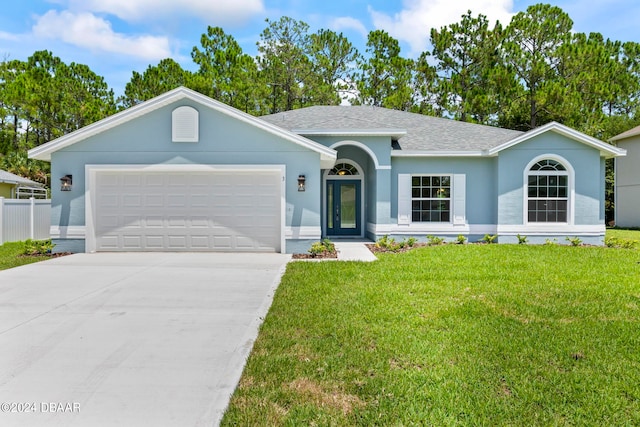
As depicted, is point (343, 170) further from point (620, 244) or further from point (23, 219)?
point (23, 219)

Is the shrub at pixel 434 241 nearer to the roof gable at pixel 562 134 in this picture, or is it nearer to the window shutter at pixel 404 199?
the window shutter at pixel 404 199

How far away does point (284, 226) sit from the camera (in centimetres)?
1106

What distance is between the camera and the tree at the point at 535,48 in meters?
23.8

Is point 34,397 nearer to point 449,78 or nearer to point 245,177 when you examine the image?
point 245,177

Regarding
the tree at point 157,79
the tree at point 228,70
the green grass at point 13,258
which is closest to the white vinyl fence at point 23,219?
the green grass at point 13,258

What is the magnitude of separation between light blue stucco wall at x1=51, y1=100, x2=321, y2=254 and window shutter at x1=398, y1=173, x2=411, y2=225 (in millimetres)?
3734

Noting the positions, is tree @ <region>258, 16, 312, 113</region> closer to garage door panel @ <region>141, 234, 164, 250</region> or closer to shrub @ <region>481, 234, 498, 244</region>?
shrub @ <region>481, 234, 498, 244</region>

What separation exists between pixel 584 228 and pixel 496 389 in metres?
12.1

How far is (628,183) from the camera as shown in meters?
22.8

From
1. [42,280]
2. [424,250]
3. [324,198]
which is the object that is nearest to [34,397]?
[42,280]

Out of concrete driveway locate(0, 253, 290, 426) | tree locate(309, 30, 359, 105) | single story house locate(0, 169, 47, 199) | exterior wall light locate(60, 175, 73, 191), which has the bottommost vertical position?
concrete driveway locate(0, 253, 290, 426)

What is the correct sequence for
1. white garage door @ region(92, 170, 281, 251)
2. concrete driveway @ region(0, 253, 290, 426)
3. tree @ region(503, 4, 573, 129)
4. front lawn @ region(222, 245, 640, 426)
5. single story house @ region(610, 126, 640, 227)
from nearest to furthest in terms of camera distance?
front lawn @ region(222, 245, 640, 426) < concrete driveway @ region(0, 253, 290, 426) < white garage door @ region(92, 170, 281, 251) < single story house @ region(610, 126, 640, 227) < tree @ region(503, 4, 573, 129)

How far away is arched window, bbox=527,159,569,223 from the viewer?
13250mm

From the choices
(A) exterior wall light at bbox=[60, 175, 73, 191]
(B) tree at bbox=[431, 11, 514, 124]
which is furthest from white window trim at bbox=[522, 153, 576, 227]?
(A) exterior wall light at bbox=[60, 175, 73, 191]
